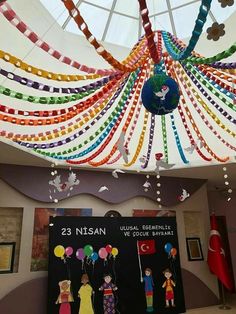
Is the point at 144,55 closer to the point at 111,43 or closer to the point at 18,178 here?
the point at 111,43

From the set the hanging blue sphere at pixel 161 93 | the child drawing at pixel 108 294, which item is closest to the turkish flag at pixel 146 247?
the child drawing at pixel 108 294

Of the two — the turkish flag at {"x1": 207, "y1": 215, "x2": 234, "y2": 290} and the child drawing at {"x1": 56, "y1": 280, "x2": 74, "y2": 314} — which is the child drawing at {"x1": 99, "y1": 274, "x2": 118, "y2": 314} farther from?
the turkish flag at {"x1": 207, "y1": 215, "x2": 234, "y2": 290}

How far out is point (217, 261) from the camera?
5.59m

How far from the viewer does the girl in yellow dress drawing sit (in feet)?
14.5

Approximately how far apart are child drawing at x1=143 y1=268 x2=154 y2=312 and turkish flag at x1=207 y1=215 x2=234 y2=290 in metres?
1.47

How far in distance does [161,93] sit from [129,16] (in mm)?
3185

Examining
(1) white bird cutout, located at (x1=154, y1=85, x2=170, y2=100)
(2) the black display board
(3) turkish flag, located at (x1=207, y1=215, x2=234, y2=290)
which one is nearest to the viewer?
(1) white bird cutout, located at (x1=154, y1=85, x2=170, y2=100)

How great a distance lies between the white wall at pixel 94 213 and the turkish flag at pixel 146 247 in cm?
66

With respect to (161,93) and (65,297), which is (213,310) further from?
(161,93)

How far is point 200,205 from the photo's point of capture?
627 cm

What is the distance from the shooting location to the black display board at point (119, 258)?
453 centimetres

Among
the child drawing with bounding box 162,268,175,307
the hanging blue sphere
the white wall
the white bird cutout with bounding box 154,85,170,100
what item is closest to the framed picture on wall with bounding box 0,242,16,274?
the white wall

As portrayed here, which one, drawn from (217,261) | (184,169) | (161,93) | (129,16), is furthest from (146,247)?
(129,16)

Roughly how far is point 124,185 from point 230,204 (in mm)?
3290
